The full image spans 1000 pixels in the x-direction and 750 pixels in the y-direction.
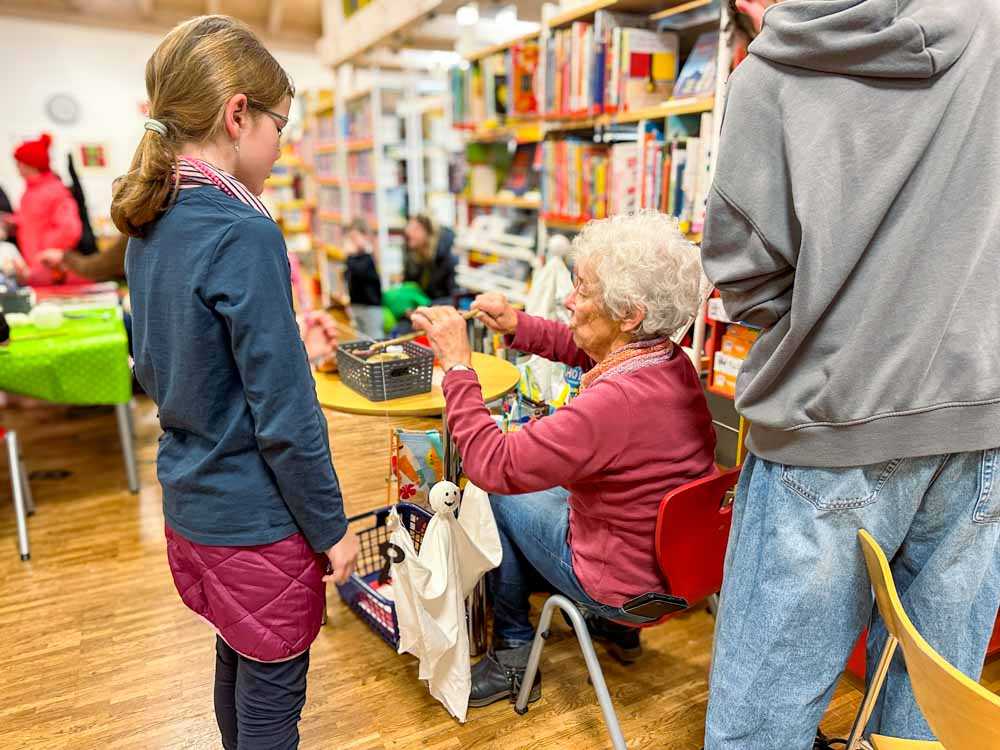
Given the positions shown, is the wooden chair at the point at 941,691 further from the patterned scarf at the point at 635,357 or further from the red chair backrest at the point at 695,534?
the patterned scarf at the point at 635,357

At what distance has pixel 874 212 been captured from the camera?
2.94 ft

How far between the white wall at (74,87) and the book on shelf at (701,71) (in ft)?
24.4

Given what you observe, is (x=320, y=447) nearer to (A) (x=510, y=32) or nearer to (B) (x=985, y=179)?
(B) (x=985, y=179)

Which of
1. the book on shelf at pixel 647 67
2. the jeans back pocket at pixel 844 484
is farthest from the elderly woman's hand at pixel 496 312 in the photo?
the book on shelf at pixel 647 67

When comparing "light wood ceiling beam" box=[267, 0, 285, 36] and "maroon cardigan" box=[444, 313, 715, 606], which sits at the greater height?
"light wood ceiling beam" box=[267, 0, 285, 36]

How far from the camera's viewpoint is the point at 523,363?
7.84 feet

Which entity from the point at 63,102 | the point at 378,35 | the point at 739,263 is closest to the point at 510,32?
the point at 378,35

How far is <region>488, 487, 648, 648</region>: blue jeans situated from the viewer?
1.57 meters

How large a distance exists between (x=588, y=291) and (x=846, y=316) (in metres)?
0.60

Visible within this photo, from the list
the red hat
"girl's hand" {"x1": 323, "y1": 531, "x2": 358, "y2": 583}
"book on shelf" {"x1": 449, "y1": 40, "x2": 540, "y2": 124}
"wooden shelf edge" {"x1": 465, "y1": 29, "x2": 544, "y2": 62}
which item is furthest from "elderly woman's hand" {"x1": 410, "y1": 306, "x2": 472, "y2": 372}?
the red hat

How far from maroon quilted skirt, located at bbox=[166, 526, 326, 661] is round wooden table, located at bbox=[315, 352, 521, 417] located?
1.83 feet

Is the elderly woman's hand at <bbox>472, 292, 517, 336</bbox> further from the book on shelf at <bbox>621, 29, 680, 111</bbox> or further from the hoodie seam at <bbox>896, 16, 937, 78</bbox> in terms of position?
the book on shelf at <bbox>621, 29, 680, 111</bbox>

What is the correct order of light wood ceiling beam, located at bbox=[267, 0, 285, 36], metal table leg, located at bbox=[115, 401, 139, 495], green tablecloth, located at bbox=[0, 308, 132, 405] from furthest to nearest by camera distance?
light wood ceiling beam, located at bbox=[267, 0, 285, 36] → metal table leg, located at bbox=[115, 401, 139, 495] → green tablecloth, located at bbox=[0, 308, 132, 405]

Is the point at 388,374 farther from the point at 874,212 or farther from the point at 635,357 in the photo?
the point at 874,212
